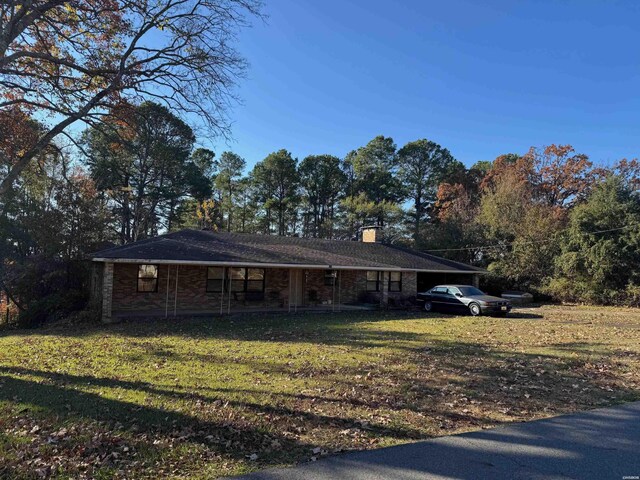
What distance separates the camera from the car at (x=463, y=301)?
60.5 feet

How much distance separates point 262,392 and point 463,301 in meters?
15.1

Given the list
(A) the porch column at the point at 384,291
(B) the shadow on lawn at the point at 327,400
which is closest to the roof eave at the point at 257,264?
(A) the porch column at the point at 384,291

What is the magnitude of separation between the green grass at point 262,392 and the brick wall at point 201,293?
4.13 meters

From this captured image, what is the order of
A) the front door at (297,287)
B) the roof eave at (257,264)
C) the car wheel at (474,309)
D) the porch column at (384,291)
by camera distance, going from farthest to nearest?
the porch column at (384,291), the front door at (297,287), the car wheel at (474,309), the roof eave at (257,264)

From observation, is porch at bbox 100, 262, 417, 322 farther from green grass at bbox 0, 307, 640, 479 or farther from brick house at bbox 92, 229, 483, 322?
green grass at bbox 0, 307, 640, 479

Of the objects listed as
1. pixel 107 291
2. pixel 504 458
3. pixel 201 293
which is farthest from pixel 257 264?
pixel 504 458

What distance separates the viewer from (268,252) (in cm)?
1986

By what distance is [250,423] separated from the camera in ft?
16.1

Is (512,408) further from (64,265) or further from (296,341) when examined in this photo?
(64,265)

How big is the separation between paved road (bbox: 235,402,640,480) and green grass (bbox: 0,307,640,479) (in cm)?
30

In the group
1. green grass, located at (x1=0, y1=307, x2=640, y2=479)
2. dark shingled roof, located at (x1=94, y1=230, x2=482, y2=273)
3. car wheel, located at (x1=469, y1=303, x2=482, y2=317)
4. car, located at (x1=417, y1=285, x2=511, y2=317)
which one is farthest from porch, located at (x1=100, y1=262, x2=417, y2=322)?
green grass, located at (x1=0, y1=307, x2=640, y2=479)

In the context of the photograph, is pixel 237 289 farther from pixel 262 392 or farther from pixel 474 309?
pixel 262 392

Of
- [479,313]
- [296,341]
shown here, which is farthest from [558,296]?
[296,341]

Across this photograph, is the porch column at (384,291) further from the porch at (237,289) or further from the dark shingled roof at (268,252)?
the dark shingled roof at (268,252)
